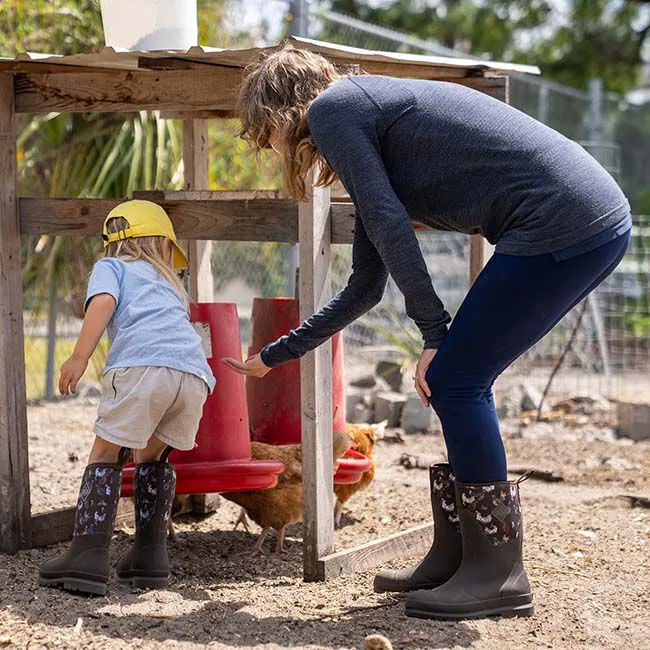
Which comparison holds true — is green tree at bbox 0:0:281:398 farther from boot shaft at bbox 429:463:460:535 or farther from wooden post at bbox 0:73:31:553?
boot shaft at bbox 429:463:460:535

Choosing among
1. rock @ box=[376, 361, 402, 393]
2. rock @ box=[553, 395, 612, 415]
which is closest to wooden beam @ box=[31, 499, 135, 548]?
rock @ box=[376, 361, 402, 393]

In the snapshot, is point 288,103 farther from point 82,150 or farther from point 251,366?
point 82,150

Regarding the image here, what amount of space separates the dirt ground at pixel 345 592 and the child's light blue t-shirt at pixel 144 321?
0.68 m

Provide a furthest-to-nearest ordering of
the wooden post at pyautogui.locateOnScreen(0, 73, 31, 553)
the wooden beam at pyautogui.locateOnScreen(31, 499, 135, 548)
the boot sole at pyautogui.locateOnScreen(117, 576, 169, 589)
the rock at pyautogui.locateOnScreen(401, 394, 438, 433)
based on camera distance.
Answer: the rock at pyautogui.locateOnScreen(401, 394, 438, 433) → the wooden beam at pyautogui.locateOnScreen(31, 499, 135, 548) → the wooden post at pyautogui.locateOnScreen(0, 73, 31, 553) → the boot sole at pyautogui.locateOnScreen(117, 576, 169, 589)

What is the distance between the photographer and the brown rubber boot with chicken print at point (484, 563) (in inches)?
113

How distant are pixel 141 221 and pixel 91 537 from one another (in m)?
0.95

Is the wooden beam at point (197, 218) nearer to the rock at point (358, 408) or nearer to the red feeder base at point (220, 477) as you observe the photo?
the red feeder base at point (220, 477)

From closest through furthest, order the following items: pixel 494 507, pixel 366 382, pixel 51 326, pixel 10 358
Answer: pixel 494 507 → pixel 10 358 → pixel 51 326 → pixel 366 382

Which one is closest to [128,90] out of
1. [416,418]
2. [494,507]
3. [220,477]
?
[220,477]

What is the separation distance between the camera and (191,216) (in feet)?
12.1

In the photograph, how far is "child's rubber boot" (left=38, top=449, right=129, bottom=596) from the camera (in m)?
3.21

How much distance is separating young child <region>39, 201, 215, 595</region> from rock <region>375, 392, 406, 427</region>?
362cm

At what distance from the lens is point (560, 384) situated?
8664 mm

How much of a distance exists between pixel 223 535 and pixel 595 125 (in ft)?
22.5
